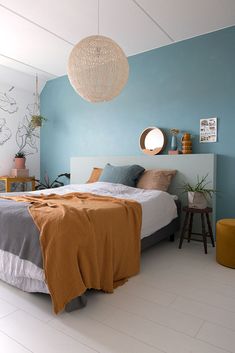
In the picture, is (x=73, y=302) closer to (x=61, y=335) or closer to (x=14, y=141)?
(x=61, y=335)

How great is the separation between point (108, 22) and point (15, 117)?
2.58 m

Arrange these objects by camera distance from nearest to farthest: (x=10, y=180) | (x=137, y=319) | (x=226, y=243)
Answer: (x=137, y=319) → (x=226, y=243) → (x=10, y=180)

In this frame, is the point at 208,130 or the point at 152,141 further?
the point at 152,141

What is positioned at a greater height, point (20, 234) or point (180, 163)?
point (180, 163)

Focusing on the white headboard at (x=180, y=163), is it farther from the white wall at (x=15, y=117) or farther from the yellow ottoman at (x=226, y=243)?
the white wall at (x=15, y=117)

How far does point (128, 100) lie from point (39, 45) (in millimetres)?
1432

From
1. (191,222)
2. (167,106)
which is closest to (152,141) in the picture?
(167,106)

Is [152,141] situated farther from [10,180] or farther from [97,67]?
[10,180]

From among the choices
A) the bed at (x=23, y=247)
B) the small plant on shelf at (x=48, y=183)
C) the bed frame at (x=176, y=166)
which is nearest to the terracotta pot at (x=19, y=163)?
the small plant on shelf at (x=48, y=183)

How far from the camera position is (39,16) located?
2771mm

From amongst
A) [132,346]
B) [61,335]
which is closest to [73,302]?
[61,335]

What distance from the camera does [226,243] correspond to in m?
2.35

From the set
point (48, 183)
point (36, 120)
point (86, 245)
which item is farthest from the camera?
point (48, 183)

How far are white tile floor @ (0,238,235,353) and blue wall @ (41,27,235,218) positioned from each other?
4.77ft
